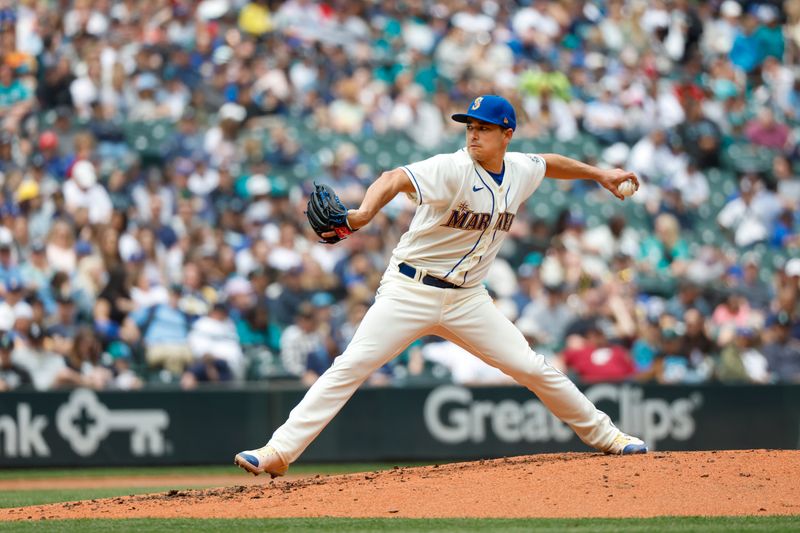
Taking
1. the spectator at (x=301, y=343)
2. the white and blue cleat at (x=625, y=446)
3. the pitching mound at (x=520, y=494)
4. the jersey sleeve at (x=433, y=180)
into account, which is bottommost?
the pitching mound at (x=520, y=494)

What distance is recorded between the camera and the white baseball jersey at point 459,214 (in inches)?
259

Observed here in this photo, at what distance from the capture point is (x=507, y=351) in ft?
23.0

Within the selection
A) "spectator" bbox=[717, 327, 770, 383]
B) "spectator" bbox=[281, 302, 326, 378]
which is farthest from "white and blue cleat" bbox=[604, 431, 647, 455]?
"spectator" bbox=[717, 327, 770, 383]

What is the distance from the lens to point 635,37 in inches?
724

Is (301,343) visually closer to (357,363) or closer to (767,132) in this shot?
(357,363)

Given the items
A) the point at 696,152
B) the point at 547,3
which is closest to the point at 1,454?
Result: the point at 696,152

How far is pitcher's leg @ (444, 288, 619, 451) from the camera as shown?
6.95m

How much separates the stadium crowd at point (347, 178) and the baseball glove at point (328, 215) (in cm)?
570

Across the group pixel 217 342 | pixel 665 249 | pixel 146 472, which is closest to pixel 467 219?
pixel 146 472

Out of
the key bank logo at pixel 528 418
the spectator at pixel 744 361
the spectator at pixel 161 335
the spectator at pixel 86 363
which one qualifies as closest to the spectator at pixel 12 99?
the spectator at pixel 161 335

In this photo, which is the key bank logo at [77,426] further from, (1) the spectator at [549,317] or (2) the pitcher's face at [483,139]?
(2) the pitcher's face at [483,139]

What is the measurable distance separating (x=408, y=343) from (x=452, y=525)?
1226mm

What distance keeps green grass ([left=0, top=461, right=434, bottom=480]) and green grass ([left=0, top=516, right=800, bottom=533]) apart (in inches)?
186

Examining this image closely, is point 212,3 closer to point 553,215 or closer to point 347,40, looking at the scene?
point 347,40
